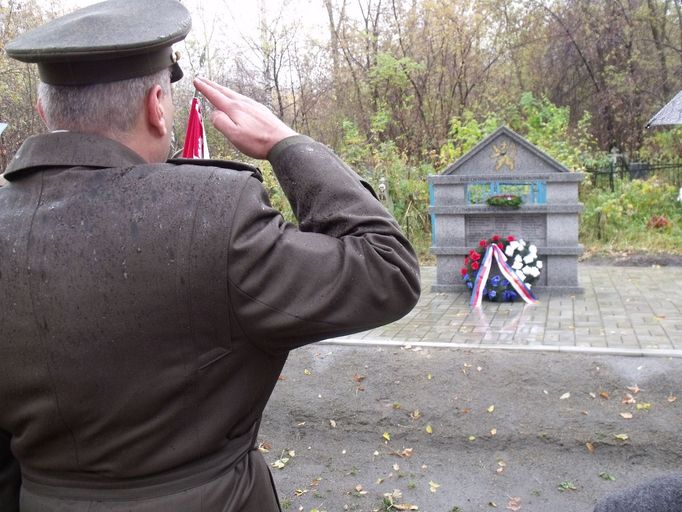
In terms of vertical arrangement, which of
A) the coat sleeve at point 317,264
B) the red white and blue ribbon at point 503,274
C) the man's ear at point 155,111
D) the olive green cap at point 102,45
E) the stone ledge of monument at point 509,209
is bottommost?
the red white and blue ribbon at point 503,274

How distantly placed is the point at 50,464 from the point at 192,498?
0.31m

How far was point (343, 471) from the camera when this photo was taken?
174 inches

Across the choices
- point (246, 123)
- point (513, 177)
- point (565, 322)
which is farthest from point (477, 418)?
point (513, 177)

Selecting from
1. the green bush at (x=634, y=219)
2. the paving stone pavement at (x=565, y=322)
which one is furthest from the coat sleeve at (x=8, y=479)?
the green bush at (x=634, y=219)

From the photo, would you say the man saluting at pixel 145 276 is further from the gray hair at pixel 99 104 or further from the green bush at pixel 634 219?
the green bush at pixel 634 219

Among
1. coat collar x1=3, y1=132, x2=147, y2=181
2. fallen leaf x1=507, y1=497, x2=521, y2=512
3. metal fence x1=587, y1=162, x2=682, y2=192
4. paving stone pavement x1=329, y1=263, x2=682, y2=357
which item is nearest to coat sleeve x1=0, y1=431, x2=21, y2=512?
coat collar x1=3, y1=132, x2=147, y2=181

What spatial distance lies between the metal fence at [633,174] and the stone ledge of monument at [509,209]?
20.4 ft

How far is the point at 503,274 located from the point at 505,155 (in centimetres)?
154

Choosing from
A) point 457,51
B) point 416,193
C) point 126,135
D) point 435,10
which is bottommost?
point 416,193

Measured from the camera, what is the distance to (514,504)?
389 centimetres

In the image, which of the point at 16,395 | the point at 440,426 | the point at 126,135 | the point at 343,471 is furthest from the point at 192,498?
the point at 440,426

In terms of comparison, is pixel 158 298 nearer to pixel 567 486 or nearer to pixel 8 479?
pixel 8 479

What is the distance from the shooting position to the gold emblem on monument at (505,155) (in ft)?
28.3

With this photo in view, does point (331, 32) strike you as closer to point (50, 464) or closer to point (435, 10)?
point (435, 10)
